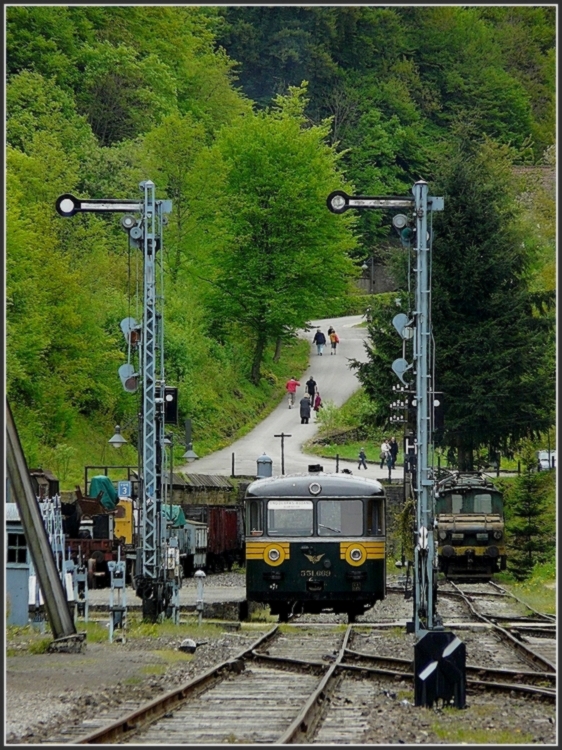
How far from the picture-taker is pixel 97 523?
121 feet

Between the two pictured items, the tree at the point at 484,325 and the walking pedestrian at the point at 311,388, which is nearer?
the tree at the point at 484,325

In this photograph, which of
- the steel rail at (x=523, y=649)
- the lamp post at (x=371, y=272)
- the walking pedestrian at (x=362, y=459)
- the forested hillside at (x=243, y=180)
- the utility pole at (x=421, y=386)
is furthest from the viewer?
the lamp post at (x=371, y=272)

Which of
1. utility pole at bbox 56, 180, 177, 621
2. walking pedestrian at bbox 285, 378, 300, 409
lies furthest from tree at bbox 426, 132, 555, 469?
utility pole at bbox 56, 180, 177, 621

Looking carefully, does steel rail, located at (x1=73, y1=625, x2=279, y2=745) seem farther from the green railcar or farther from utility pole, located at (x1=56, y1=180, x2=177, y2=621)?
utility pole, located at (x1=56, y1=180, x2=177, y2=621)

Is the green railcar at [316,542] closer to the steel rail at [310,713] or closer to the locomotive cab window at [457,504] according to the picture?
the steel rail at [310,713]

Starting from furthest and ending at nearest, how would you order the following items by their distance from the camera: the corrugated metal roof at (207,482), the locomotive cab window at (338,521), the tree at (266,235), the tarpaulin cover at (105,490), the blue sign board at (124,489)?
the tree at (266,235) → the corrugated metal roof at (207,482) → the tarpaulin cover at (105,490) → the blue sign board at (124,489) → the locomotive cab window at (338,521)

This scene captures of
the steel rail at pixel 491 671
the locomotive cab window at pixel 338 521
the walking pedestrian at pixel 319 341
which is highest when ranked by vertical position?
the walking pedestrian at pixel 319 341

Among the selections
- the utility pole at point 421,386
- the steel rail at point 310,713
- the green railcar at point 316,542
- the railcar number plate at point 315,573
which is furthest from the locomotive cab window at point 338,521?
the steel rail at point 310,713

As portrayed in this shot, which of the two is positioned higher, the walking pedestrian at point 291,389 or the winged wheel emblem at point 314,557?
the walking pedestrian at point 291,389

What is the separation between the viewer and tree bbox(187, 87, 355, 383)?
70562 mm

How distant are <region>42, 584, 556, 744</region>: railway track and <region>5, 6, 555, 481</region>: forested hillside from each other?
11.5m

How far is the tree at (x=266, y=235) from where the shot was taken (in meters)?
70.6

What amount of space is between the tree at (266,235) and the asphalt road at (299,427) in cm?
367

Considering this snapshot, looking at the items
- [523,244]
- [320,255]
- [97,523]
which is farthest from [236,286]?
[97,523]
